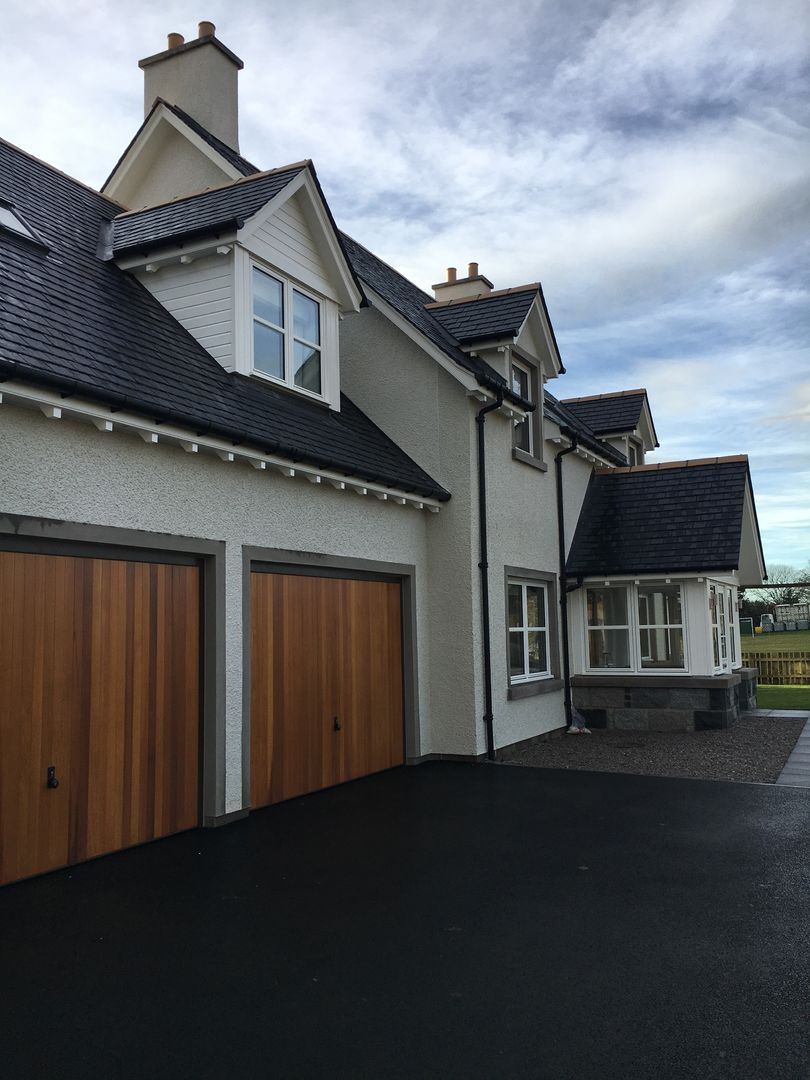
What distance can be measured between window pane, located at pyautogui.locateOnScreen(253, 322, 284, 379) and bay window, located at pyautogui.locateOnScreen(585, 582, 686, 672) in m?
7.71

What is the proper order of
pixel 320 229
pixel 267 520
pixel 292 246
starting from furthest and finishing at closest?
pixel 320 229 < pixel 292 246 < pixel 267 520

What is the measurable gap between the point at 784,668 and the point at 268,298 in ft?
67.0

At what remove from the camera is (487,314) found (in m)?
13.2

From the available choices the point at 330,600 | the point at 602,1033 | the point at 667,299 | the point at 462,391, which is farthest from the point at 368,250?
the point at 602,1033

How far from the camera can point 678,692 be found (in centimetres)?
1430

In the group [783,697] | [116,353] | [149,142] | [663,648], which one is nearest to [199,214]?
[149,142]

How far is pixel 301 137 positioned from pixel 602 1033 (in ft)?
40.3

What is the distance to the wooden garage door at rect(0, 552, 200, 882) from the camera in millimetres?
6074

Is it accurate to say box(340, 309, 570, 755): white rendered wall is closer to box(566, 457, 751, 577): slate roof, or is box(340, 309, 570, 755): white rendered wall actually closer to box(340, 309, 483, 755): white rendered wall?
box(340, 309, 483, 755): white rendered wall

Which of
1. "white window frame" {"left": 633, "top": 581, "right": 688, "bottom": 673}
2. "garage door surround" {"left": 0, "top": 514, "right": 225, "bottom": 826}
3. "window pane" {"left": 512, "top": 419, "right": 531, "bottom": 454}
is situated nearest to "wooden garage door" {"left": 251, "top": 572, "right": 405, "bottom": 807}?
"garage door surround" {"left": 0, "top": 514, "right": 225, "bottom": 826}

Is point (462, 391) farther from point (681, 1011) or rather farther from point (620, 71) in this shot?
point (681, 1011)

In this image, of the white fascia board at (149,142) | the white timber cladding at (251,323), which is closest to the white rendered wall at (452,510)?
the white timber cladding at (251,323)

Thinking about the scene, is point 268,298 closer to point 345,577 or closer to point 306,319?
point 306,319

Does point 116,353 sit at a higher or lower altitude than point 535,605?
higher
